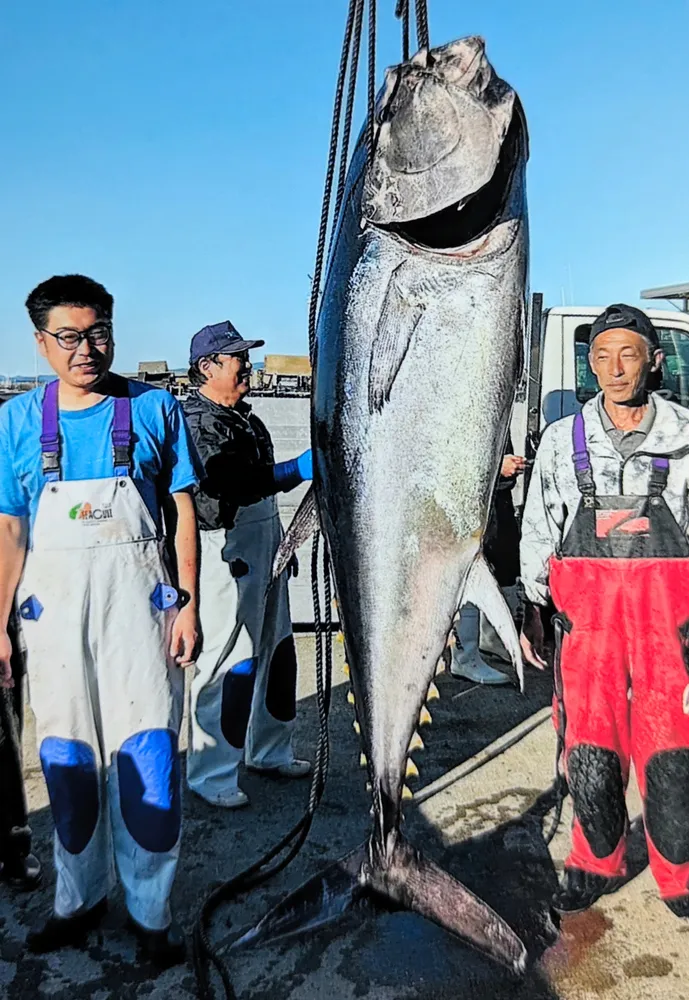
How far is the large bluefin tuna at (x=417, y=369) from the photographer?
2070mm

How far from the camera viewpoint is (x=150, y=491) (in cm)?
285

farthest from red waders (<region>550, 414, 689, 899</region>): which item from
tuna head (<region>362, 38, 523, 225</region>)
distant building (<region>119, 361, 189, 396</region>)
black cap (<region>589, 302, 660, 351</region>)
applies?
distant building (<region>119, 361, 189, 396</region>)

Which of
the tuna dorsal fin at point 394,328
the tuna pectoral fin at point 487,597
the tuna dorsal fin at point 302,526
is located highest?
the tuna dorsal fin at point 394,328

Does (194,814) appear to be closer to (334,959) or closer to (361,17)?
(334,959)

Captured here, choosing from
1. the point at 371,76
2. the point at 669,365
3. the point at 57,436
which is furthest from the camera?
the point at 669,365

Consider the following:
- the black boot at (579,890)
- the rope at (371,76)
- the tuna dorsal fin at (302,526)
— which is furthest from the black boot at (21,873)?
the rope at (371,76)

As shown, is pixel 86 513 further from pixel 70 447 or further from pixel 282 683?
pixel 282 683

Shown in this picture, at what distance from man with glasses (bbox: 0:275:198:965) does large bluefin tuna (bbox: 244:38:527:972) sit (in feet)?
2.23

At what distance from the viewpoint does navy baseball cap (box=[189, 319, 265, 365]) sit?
161 inches

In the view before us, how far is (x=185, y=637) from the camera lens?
2857 mm

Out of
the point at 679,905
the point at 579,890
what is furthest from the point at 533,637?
the point at 679,905

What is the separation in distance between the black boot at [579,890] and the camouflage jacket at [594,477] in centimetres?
99

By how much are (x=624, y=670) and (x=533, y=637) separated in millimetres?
445

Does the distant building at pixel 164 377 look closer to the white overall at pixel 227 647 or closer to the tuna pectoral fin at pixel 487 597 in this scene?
the white overall at pixel 227 647
